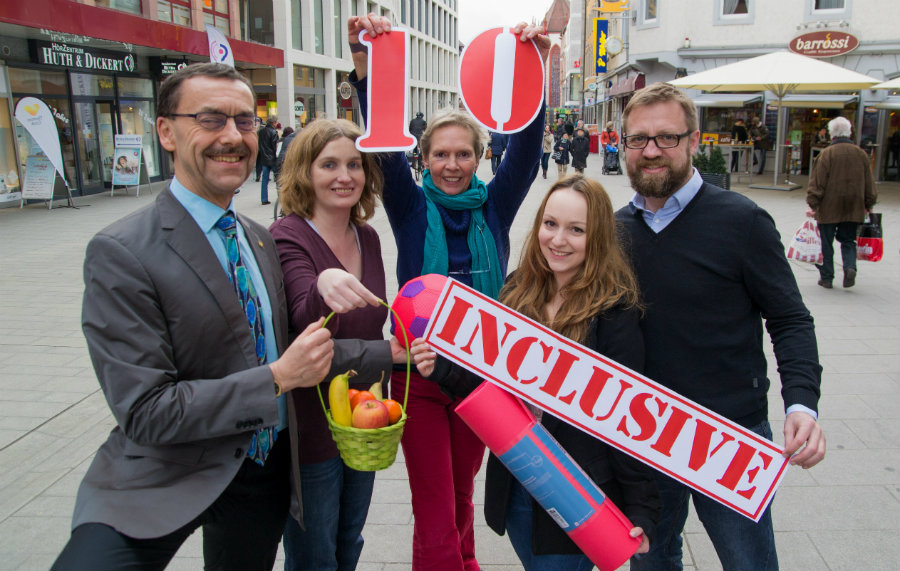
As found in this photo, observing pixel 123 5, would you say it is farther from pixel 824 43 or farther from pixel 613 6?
pixel 824 43

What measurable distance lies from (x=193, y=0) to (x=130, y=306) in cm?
2142

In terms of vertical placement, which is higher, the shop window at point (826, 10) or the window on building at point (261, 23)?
the window on building at point (261, 23)

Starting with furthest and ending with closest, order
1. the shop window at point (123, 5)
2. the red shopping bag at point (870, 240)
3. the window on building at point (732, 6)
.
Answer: the window on building at point (732, 6), the shop window at point (123, 5), the red shopping bag at point (870, 240)

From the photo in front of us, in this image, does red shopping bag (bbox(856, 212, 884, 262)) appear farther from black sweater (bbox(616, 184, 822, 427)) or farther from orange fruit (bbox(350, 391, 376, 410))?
orange fruit (bbox(350, 391, 376, 410))

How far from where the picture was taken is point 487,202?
2918mm

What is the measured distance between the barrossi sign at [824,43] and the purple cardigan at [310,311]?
73.0 ft

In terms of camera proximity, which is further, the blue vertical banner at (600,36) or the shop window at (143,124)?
the blue vertical banner at (600,36)

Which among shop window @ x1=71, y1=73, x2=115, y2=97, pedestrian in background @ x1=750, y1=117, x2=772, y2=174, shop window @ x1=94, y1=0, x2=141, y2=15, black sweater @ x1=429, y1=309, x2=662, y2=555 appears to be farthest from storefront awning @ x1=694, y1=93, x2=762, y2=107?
black sweater @ x1=429, y1=309, x2=662, y2=555

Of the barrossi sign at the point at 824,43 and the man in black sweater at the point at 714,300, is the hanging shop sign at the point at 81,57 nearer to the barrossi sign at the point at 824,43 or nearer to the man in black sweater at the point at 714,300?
the man in black sweater at the point at 714,300

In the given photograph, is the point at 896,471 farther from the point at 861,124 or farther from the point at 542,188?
the point at 861,124

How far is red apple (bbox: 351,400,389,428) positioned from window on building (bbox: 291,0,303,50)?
29.8 meters

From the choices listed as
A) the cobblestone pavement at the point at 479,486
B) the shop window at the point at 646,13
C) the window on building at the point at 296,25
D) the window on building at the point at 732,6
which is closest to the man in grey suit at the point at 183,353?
the cobblestone pavement at the point at 479,486

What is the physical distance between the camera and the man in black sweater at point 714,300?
2.18m

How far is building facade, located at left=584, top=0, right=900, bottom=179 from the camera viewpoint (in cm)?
1942
